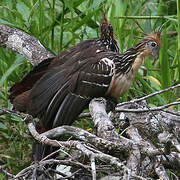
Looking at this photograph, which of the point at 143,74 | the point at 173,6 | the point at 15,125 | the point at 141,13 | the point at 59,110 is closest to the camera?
the point at 59,110

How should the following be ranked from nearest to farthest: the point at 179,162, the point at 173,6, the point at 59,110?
the point at 179,162, the point at 59,110, the point at 173,6

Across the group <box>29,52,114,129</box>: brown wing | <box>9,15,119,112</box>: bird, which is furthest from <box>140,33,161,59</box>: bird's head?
<box>9,15,119,112</box>: bird

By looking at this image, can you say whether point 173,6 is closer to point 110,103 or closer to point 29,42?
point 29,42

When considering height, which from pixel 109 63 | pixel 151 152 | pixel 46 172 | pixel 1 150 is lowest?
pixel 1 150

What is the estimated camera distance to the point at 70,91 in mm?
3305

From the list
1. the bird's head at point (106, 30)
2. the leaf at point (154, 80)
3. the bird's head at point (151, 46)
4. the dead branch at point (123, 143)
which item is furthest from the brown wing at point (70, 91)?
the leaf at point (154, 80)

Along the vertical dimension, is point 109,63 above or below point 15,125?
above

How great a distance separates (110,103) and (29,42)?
98cm

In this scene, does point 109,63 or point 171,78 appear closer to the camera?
point 109,63

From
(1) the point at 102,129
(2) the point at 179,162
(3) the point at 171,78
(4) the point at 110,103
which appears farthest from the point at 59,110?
(3) the point at 171,78

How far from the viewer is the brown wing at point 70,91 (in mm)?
3281

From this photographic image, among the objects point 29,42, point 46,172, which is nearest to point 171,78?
point 29,42

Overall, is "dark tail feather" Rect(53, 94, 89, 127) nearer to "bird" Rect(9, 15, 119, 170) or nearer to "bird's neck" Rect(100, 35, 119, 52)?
"bird" Rect(9, 15, 119, 170)

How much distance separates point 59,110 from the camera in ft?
10.8
